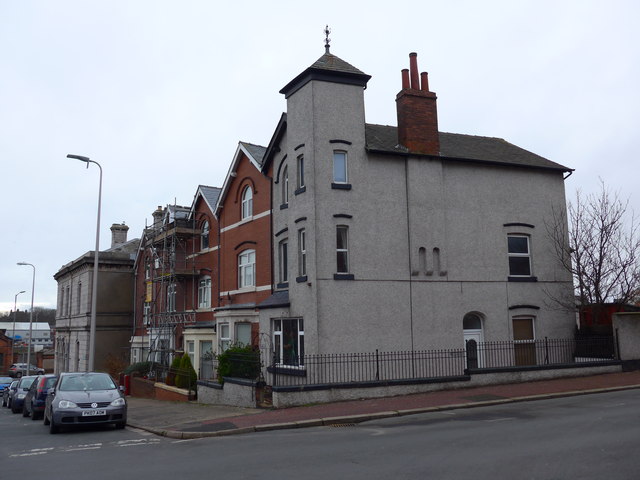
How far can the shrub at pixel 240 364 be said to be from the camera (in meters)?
18.5

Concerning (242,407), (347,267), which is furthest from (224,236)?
(242,407)

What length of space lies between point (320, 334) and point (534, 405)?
270 inches

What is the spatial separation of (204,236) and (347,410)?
1888cm

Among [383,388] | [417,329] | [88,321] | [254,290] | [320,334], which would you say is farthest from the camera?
[88,321]

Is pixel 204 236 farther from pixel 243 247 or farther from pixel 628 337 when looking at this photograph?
pixel 628 337

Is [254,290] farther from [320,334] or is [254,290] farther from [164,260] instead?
[164,260]

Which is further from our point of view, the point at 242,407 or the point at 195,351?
the point at 195,351

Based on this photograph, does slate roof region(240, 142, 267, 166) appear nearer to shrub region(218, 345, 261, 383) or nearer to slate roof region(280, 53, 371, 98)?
slate roof region(280, 53, 371, 98)

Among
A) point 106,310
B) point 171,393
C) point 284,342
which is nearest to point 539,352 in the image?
point 284,342

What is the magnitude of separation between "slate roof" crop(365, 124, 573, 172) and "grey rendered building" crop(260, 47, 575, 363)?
12 centimetres

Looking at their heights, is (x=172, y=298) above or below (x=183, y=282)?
below

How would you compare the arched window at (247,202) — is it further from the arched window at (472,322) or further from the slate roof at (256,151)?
the arched window at (472,322)

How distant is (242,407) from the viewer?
18.0 m

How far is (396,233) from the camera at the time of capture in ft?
68.6
